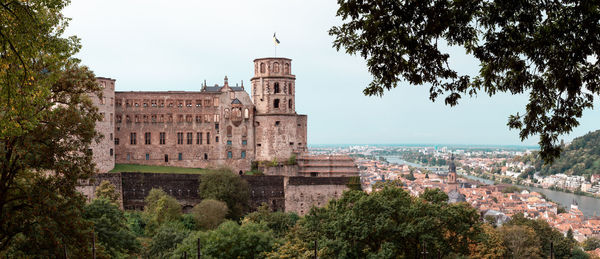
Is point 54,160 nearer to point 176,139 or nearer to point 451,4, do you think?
point 451,4

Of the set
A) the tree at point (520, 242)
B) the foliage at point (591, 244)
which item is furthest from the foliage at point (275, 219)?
the foliage at point (591, 244)

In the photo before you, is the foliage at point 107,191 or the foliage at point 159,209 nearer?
the foliage at point 159,209

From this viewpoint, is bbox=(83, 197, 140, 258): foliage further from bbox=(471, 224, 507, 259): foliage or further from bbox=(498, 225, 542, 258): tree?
bbox=(498, 225, 542, 258): tree

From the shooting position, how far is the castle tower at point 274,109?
54.5 meters

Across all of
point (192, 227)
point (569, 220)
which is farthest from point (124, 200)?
point (569, 220)

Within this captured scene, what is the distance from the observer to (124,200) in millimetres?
46656

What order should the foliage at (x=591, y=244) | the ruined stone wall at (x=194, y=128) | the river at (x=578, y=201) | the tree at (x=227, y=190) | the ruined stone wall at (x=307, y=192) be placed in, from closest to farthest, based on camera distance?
the tree at (x=227, y=190), the ruined stone wall at (x=307, y=192), the ruined stone wall at (x=194, y=128), the foliage at (x=591, y=244), the river at (x=578, y=201)

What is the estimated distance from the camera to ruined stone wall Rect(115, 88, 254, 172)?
54906 mm

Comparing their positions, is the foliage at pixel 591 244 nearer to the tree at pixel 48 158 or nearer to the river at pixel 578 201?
the river at pixel 578 201

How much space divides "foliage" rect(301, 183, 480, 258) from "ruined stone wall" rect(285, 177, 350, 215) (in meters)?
20.9

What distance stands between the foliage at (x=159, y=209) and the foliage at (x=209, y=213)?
58.8 inches

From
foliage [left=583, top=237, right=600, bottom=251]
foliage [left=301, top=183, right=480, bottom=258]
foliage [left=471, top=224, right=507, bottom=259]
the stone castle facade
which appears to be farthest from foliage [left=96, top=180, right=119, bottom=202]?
foliage [left=583, top=237, right=600, bottom=251]

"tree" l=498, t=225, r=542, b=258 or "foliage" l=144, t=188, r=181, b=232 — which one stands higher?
"foliage" l=144, t=188, r=181, b=232

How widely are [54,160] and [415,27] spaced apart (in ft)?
40.7
